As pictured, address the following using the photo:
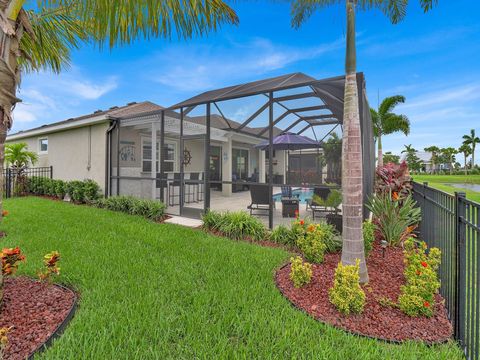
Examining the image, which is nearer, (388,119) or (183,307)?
(183,307)

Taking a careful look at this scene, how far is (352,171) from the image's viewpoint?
336 cm

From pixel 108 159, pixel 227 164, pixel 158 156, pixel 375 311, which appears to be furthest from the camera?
pixel 158 156

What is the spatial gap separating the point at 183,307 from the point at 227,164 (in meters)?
6.88

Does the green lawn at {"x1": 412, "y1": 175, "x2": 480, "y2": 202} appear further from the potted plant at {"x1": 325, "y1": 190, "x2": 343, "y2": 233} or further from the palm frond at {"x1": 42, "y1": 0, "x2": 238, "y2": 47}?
the palm frond at {"x1": 42, "y1": 0, "x2": 238, "y2": 47}

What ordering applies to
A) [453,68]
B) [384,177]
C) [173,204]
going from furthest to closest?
A: [453,68]
[173,204]
[384,177]

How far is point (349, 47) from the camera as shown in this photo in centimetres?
348

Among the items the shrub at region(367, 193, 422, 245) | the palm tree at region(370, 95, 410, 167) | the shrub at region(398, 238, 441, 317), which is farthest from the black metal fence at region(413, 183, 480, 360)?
the palm tree at region(370, 95, 410, 167)

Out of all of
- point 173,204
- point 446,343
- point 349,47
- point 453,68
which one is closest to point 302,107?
point 349,47

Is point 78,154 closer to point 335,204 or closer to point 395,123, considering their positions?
point 335,204

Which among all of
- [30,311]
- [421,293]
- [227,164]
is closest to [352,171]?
[421,293]

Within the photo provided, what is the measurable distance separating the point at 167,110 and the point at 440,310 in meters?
7.94

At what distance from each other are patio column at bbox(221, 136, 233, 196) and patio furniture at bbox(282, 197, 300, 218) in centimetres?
222

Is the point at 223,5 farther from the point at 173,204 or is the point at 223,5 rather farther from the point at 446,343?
the point at 173,204

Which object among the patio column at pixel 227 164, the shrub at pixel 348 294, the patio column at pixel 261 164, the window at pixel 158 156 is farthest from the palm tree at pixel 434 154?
the shrub at pixel 348 294
